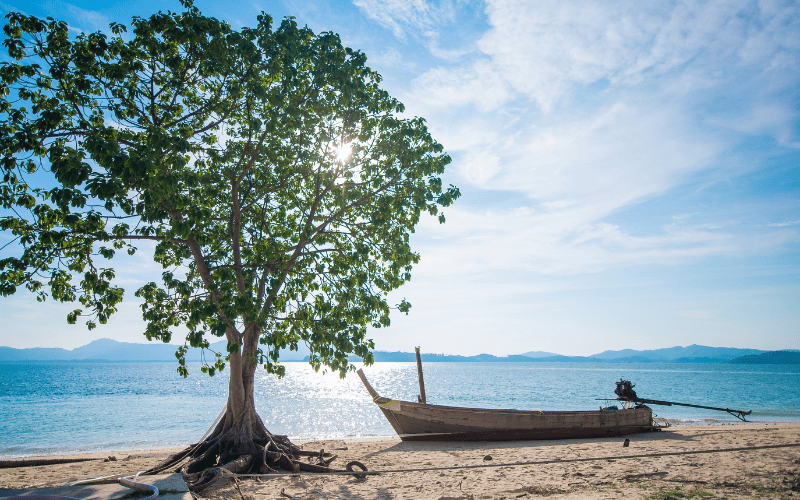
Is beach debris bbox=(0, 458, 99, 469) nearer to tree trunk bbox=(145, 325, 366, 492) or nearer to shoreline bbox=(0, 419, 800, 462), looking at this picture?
shoreline bbox=(0, 419, 800, 462)

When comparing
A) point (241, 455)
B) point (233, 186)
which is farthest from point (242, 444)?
point (233, 186)

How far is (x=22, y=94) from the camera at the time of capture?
8.48 meters

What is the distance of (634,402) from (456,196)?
15.0 meters

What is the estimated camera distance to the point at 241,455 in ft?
36.1

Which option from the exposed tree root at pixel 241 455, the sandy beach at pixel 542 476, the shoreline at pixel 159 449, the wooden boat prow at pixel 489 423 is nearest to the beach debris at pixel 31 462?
the sandy beach at pixel 542 476

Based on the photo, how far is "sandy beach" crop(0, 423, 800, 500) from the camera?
27.2ft

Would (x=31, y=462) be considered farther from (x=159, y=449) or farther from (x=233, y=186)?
(x=233, y=186)

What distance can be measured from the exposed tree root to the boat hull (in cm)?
626

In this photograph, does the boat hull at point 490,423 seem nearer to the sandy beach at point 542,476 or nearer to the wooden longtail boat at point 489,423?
the wooden longtail boat at point 489,423

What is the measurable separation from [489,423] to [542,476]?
736 centimetres


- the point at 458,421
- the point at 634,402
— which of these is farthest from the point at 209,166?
the point at 634,402

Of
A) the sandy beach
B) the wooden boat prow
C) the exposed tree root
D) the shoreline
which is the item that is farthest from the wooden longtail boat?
the exposed tree root

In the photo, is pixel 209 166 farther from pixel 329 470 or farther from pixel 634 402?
pixel 634 402

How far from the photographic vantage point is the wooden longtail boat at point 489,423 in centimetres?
1747
